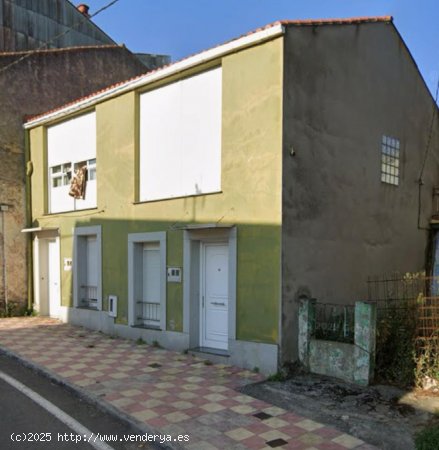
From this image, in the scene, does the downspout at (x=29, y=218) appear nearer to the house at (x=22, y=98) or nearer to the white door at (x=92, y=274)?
the house at (x=22, y=98)

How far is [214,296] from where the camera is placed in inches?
353

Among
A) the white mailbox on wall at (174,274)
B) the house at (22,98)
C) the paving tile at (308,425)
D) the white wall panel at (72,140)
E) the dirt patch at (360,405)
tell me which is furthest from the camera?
the house at (22,98)

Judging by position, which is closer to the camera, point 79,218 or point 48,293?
point 79,218

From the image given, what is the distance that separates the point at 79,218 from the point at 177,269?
14.1 feet

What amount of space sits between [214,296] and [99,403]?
10.9 ft

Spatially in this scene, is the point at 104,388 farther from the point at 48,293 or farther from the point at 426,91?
the point at 426,91

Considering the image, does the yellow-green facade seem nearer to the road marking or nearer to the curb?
the curb

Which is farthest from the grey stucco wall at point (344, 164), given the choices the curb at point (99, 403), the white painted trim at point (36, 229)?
the white painted trim at point (36, 229)

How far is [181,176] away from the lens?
955cm

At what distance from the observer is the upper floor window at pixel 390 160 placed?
1031 cm

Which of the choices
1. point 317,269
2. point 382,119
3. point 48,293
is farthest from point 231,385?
point 48,293

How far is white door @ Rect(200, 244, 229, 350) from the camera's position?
8.78 meters

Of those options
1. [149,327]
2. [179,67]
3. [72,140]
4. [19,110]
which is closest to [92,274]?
[149,327]

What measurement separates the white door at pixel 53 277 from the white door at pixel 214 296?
6.23 meters
